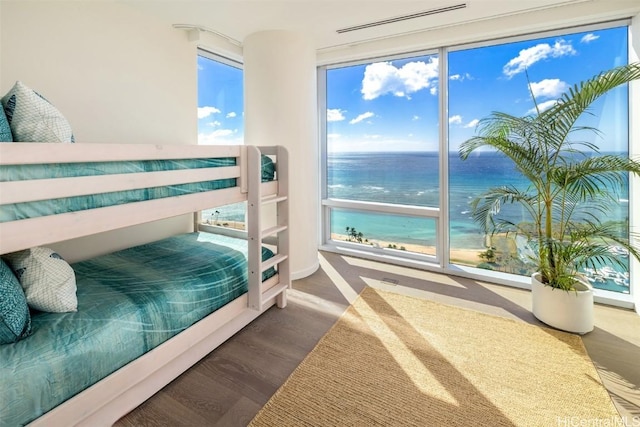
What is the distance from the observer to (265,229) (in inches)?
89.0

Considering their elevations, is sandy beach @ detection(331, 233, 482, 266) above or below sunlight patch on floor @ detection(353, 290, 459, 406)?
above

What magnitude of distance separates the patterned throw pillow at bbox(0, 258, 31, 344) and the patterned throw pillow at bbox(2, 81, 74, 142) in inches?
21.8

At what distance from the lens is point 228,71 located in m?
3.65

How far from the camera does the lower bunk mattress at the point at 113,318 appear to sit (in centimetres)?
110

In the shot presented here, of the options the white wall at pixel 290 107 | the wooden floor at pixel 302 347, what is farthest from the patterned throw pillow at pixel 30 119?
the white wall at pixel 290 107

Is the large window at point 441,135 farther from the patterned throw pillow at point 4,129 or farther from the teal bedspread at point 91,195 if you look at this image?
the patterned throw pillow at point 4,129

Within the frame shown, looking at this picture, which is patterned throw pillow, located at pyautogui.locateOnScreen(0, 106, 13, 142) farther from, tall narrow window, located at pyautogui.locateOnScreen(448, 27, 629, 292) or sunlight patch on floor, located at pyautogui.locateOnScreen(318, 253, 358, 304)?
tall narrow window, located at pyautogui.locateOnScreen(448, 27, 629, 292)

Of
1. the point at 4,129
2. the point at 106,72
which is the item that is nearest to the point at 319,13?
the point at 106,72

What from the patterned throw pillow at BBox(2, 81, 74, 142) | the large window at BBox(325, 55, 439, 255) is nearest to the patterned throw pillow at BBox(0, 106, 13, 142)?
the patterned throw pillow at BBox(2, 81, 74, 142)

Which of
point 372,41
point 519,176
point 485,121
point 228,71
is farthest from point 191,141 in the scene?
point 519,176

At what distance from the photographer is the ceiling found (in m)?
2.42

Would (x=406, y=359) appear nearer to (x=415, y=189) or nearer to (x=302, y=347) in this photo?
(x=302, y=347)

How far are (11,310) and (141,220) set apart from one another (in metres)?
0.56

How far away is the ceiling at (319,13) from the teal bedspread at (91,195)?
60.1 inches
